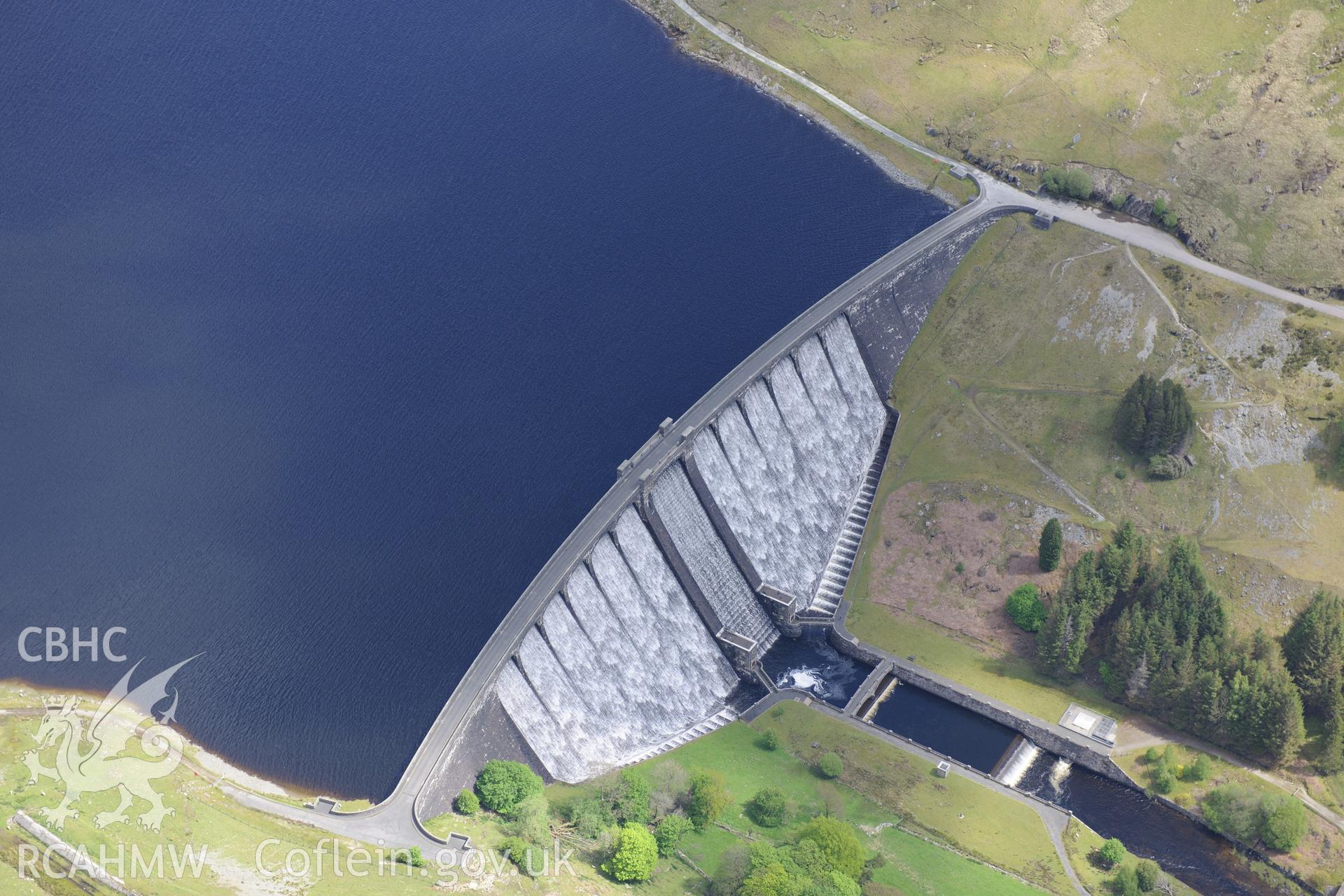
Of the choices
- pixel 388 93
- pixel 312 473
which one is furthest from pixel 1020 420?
pixel 388 93

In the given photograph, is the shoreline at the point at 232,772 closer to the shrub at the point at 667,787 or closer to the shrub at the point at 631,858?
the shrub at the point at 631,858

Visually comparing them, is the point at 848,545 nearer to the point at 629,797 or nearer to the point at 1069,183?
the point at 629,797

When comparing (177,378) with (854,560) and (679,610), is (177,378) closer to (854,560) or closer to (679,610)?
(679,610)

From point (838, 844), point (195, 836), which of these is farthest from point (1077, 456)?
point (195, 836)

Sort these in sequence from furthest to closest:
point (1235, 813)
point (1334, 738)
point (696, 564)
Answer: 1. point (696, 564)
2. point (1334, 738)
3. point (1235, 813)

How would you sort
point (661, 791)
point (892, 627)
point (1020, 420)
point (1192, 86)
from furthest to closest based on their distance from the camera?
point (1192, 86) < point (1020, 420) < point (892, 627) < point (661, 791)

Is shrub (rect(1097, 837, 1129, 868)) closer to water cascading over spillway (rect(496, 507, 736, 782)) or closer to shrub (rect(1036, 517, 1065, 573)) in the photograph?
shrub (rect(1036, 517, 1065, 573))

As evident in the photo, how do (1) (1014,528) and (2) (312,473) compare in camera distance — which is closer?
(2) (312,473)

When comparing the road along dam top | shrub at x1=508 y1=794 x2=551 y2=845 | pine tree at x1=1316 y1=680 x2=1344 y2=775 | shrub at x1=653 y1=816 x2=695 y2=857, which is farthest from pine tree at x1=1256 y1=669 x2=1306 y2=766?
shrub at x1=508 y1=794 x2=551 y2=845
